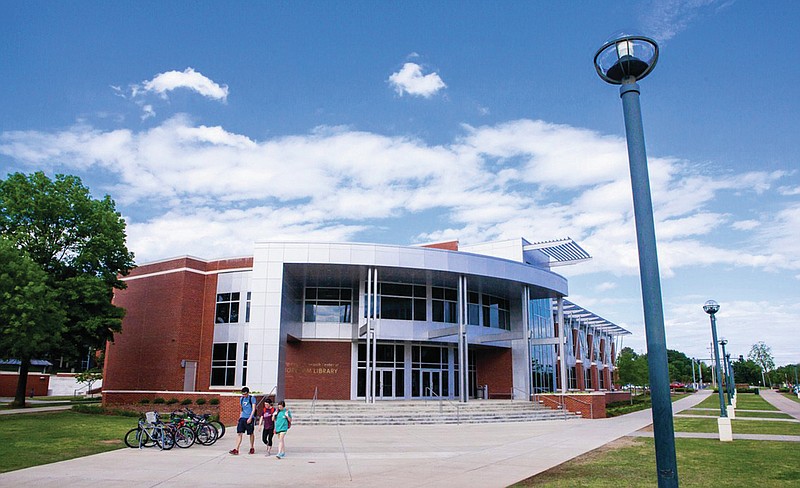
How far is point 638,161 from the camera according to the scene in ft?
19.8

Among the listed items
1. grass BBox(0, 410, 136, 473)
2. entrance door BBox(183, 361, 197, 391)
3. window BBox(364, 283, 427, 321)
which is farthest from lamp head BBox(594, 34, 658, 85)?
entrance door BBox(183, 361, 197, 391)

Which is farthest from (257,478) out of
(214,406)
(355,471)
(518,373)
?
(518,373)

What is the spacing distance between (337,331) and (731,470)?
85.7 feet

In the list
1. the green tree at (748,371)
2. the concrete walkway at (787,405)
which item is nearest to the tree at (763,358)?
the green tree at (748,371)

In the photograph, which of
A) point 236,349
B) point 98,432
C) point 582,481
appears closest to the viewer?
point 582,481

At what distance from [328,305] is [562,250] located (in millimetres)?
19106

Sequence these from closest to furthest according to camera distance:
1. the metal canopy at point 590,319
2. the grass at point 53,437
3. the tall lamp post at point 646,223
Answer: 1. the tall lamp post at point 646,223
2. the grass at point 53,437
3. the metal canopy at point 590,319

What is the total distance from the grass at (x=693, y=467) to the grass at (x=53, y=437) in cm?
1192

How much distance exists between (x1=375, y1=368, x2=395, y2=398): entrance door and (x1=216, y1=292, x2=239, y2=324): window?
399 inches

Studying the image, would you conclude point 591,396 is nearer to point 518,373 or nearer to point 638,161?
point 518,373

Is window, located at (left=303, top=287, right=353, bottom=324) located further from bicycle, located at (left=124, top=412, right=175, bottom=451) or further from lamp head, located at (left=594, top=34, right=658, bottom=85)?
lamp head, located at (left=594, top=34, right=658, bottom=85)

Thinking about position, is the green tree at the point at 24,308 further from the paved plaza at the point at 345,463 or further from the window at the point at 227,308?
the paved plaza at the point at 345,463

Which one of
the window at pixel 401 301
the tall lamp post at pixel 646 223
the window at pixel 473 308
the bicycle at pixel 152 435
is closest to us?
the tall lamp post at pixel 646 223

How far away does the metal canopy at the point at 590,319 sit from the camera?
181ft
